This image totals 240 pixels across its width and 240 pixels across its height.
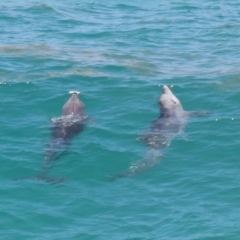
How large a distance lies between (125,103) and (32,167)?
14.0 ft

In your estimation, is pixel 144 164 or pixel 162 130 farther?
pixel 162 130

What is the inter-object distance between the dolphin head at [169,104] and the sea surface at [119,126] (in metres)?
0.38

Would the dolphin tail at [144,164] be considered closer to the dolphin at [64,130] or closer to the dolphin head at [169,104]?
the dolphin at [64,130]

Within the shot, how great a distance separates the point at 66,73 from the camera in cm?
1989

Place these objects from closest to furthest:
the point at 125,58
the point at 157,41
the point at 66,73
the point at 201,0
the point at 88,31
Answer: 1. the point at 66,73
2. the point at 125,58
3. the point at 157,41
4. the point at 88,31
5. the point at 201,0

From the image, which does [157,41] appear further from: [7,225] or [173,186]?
[7,225]

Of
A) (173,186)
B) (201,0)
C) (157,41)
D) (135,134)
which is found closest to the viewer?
(173,186)

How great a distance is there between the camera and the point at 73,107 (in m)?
16.6

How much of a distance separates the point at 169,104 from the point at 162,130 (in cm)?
145

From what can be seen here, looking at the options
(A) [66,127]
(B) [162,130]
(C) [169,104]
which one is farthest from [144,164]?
(C) [169,104]

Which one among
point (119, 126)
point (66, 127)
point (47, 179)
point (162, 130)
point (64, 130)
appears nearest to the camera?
point (47, 179)

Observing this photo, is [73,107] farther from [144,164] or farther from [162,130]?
[144,164]

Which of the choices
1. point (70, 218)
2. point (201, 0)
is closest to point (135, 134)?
point (70, 218)

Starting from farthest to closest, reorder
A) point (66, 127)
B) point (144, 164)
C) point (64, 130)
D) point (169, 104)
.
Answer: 1. point (169, 104)
2. point (66, 127)
3. point (64, 130)
4. point (144, 164)
